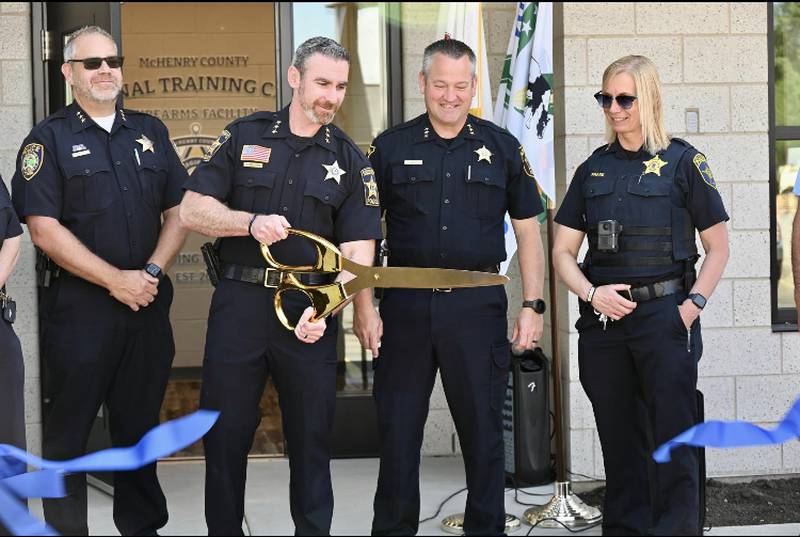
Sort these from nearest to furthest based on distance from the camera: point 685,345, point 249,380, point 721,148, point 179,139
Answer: point 249,380
point 685,345
point 721,148
point 179,139

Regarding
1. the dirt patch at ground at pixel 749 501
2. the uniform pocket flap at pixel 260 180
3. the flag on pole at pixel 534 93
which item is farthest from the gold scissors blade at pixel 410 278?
the dirt patch at ground at pixel 749 501

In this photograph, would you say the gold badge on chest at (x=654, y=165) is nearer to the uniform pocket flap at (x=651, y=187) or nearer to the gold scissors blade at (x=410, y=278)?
the uniform pocket flap at (x=651, y=187)

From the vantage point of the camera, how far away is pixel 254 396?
3.63 metres

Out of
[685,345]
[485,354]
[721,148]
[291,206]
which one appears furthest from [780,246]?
[291,206]

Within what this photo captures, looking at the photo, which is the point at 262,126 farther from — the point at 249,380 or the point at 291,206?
the point at 249,380

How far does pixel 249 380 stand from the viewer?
11.8ft

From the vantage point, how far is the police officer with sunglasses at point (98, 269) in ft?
13.1

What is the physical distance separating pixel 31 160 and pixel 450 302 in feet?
5.26

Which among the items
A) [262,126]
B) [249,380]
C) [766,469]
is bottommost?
[766,469]

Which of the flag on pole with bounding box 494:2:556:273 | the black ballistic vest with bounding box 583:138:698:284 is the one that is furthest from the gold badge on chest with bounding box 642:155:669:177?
the flag on pole with bounding box 494:2:556:273

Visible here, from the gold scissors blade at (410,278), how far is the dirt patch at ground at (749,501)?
1.73 metres

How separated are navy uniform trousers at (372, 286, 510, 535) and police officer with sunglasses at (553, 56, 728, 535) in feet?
1.24

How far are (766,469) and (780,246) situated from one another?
1.10m

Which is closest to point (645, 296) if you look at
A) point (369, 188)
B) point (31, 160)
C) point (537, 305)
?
point (537, 305)
